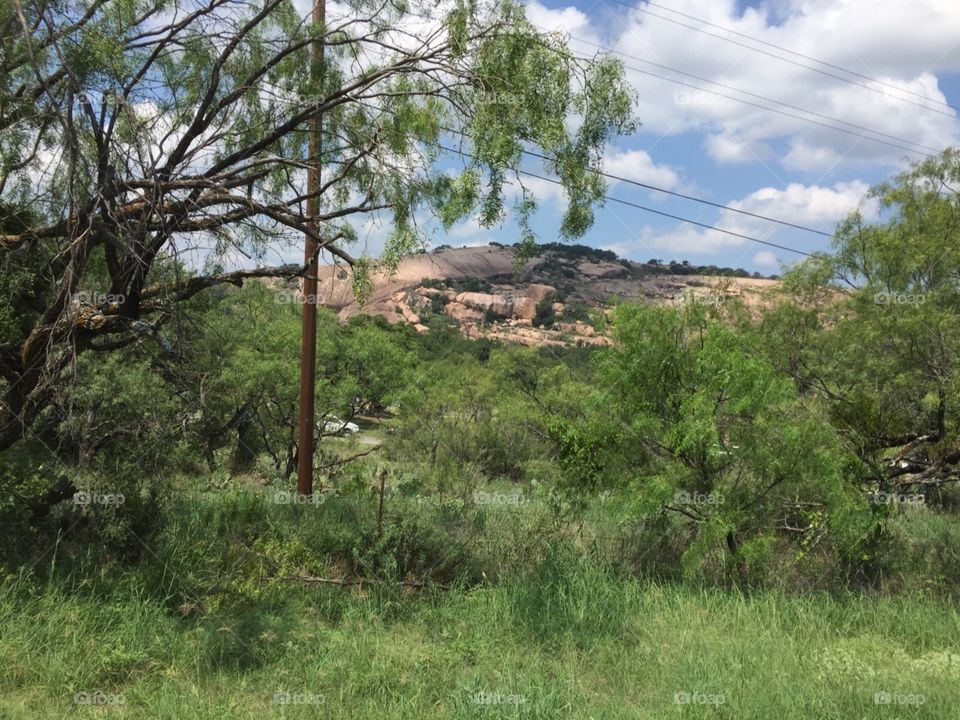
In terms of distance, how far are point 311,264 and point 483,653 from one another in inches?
158

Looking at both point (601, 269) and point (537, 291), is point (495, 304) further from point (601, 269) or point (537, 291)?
point (601, 269)

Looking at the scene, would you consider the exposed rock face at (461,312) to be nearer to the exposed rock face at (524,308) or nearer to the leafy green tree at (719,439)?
the exposed rock face at (524,308)

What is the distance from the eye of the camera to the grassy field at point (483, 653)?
4.96m

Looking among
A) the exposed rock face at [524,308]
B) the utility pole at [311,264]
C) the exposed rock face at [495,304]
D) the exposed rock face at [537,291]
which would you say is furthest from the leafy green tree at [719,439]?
the exposed rock face at [495,304]

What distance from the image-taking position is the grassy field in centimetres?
496

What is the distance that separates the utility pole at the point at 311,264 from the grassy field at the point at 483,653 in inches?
→ 130

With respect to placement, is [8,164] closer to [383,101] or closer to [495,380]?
[383,101]

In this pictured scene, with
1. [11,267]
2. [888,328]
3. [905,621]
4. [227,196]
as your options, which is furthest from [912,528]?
[11,267]

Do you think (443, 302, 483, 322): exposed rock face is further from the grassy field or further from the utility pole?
the grassy field

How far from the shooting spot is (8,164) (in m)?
6.58

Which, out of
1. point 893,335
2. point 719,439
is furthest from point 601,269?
point 719,439

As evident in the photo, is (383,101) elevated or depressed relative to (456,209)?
elevated

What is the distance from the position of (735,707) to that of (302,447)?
7.13 metres

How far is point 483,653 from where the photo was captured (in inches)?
236
